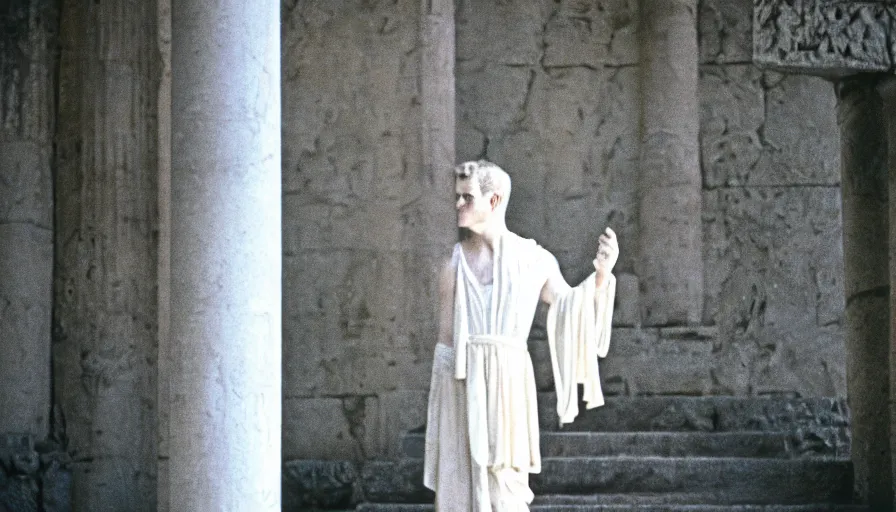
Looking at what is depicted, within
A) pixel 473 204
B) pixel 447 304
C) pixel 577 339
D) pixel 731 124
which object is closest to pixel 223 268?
pixel 447 304

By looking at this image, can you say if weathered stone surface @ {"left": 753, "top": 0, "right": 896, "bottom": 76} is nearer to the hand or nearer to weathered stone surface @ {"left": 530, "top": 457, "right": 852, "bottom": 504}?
the hand

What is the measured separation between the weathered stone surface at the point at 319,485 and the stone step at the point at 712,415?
1535 millimetres

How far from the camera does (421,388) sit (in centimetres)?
1773

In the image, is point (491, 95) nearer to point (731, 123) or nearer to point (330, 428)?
point (731, 123)

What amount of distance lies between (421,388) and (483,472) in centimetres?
454

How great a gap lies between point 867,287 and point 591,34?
4079mm

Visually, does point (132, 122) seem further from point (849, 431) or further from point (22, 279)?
point (849, 431)

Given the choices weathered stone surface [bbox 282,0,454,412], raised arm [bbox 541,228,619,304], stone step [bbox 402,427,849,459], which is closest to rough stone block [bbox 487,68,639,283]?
weathered stone surface [bbox 282,0,454,412]

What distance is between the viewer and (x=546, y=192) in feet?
61.5

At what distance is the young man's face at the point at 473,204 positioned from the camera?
44.2ft

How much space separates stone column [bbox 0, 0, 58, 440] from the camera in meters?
16.8

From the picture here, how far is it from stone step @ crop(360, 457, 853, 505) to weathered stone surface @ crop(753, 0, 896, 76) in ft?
9.14

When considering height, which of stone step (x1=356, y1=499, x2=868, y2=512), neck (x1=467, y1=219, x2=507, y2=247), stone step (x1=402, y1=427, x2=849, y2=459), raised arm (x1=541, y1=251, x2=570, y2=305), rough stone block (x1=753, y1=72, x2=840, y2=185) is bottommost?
stone step (x1=356, y1=499, x2=868, y2=512)

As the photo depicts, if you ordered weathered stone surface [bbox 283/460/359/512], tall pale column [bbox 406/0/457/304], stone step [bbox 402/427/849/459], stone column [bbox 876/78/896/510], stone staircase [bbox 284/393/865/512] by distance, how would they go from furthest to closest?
tall pale column [bbox 406/0/457/304] → weathered stone surface [bbox 283/460/359/512] → stone step [bbox 402/427/849/459] → stone staircase [bbox 284/393/865/512] → stone column [bbox 876/78/896/510]
